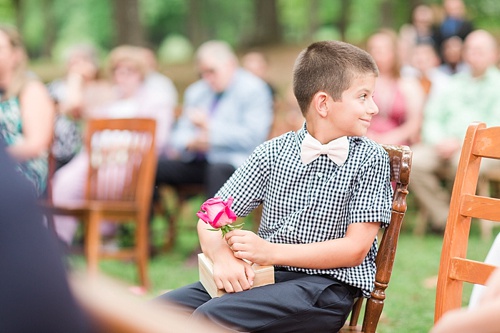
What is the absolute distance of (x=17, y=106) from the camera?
16.6 ft

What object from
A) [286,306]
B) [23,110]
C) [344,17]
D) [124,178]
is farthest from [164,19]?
[286,306]

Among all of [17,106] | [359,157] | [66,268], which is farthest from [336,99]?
[17,106]

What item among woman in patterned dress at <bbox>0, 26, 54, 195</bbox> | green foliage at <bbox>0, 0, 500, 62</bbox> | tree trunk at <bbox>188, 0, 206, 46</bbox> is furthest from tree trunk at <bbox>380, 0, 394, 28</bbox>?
woman in patterned dress at <bbox>0, 26, 54, 195</bbox>

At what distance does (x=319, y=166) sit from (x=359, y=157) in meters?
0.14

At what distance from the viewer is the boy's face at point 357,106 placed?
2533mm

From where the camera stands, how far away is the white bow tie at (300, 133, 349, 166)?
2.54 meters

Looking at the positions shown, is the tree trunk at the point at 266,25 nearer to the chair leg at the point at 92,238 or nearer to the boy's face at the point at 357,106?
the chair leg at the point at 92,238

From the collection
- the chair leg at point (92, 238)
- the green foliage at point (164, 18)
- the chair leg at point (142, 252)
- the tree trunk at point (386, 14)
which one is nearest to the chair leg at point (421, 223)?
the chair leg at point (142, 252)

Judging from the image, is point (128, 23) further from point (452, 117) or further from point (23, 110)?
point (23, 110)

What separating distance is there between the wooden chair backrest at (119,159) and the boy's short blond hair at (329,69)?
119 inches

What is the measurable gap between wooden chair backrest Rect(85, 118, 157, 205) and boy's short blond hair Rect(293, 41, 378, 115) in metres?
3.03

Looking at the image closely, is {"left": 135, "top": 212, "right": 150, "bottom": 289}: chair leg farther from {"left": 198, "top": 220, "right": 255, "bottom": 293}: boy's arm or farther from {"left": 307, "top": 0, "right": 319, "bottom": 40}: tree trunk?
{"left": 307, "top": 0, "right": 319, "bottom": 40}: tree trunk

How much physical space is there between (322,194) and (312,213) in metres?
0.07

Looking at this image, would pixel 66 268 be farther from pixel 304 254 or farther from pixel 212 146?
pixel 212 146
